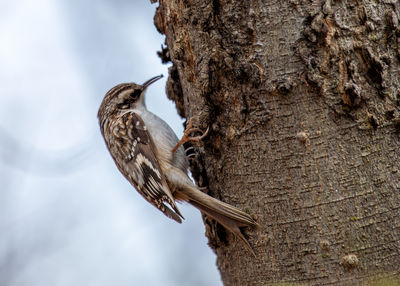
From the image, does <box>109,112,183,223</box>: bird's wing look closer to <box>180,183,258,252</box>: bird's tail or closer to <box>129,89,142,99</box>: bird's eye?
<box>129,89,142,99</box>: bird's eye

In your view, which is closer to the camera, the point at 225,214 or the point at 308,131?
the point at 308,131

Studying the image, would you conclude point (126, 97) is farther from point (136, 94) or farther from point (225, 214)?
point (225, 214)

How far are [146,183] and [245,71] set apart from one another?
1.16 metres

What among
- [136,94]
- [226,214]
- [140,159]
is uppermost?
[136,94]

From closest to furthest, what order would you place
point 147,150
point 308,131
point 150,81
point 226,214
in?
point 308,131 → point 226,214 → point 147,150 → point 150,81

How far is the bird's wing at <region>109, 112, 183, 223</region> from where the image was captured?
255 cm

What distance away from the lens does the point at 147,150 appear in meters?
2.78

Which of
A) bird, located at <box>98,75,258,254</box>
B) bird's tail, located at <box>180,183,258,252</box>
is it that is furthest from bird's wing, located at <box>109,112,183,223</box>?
bird's tail, located at <box>180,183,258,252</box>

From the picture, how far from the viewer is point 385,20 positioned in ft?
5.66

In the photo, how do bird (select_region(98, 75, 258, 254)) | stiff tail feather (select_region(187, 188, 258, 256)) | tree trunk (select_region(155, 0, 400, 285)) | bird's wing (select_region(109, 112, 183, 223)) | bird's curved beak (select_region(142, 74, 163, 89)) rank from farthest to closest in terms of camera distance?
1. bird's curved beak (select_region(142, 74, 163, 89))
2. bird's wing (select_region(109, 112, 183, 223))
3. bird (select_region(98, 75, 258, 254))
4. stiff tail feather (select_region(187, 188, 258, 256))
5. tree trunk (select_region(155, 0, 400, 285))

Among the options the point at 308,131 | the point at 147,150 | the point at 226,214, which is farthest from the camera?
the point at 147,150

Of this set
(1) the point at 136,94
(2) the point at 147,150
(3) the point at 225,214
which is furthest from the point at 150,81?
(3) the point at 225,214

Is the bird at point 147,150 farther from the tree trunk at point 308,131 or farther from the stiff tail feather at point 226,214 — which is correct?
the tree trunk at point 308,131

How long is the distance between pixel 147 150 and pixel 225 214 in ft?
3.47
